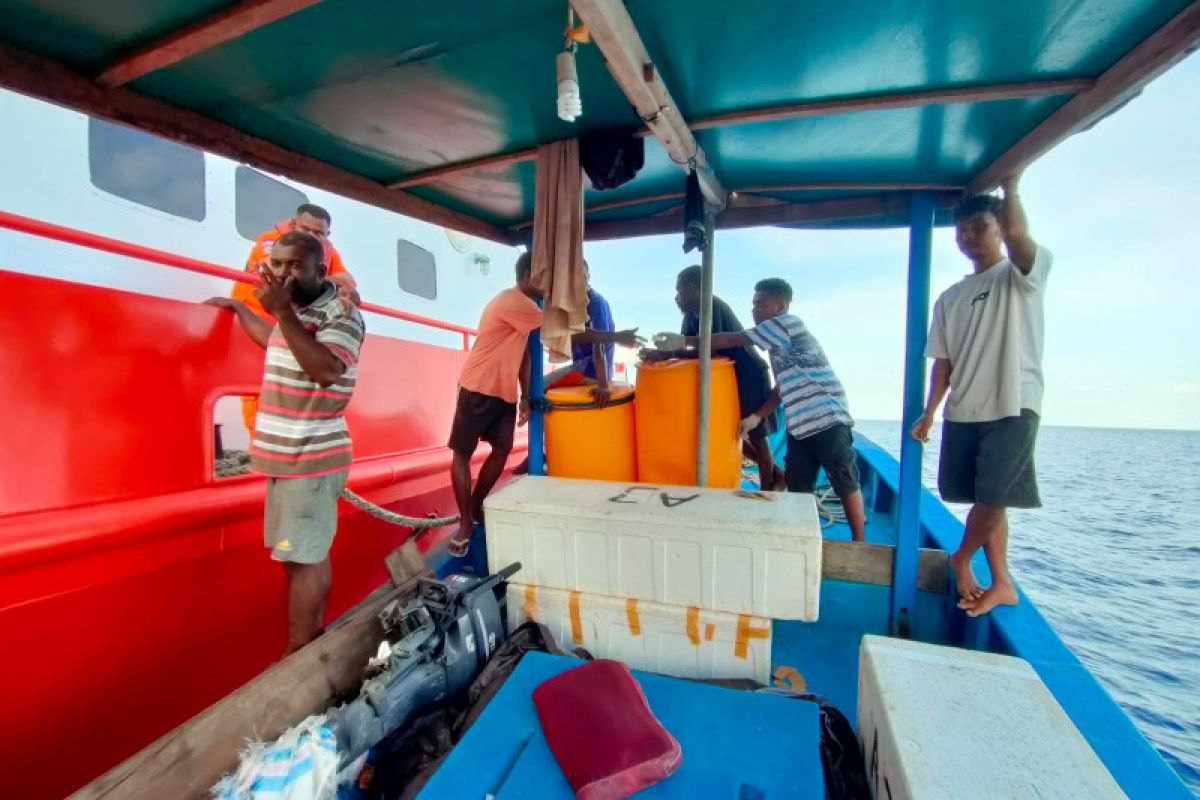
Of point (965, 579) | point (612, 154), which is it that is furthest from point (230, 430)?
point (965, 579)

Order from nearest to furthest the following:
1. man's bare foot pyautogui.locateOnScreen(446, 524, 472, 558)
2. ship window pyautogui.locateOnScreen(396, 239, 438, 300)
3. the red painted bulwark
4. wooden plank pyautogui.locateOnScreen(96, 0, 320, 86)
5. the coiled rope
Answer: wooden plank pyautogui.locateOnScreen(96, 0, 320, 86) → the red painted bulwark → the coiled rope → man's bare foot pyautogui.locateOnScreen(446, 524, 472, 558) → ship window pyautogui.locateOnScreen(396, 239, 438, 300)

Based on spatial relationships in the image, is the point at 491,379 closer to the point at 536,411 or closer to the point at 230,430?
the point at 536,411

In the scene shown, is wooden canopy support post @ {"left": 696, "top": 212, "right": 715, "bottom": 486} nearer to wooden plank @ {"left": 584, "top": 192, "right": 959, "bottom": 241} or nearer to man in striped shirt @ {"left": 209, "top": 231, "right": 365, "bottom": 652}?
wooden plank @ {"left": 584, "top": 192, "right": 959, "bottom": 241}

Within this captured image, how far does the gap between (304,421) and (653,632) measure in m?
Answer: 1.62

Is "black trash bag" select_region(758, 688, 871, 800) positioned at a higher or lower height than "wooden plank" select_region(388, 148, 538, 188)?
lower

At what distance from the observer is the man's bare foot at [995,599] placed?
210cm

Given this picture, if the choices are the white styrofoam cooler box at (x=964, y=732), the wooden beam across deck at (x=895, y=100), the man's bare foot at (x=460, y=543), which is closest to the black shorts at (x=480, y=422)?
the man's bare foot at (x=460, y=543)

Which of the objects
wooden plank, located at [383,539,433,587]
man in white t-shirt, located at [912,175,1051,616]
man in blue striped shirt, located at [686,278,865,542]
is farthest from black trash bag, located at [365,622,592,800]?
man in blue striped shirt, located at [686,278,865,542]

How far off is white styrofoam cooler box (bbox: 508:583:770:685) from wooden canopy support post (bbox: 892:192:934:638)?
1.00 metres

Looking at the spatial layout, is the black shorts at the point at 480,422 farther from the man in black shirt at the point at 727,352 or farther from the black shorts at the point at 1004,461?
the black shorts at the point at 1004,461

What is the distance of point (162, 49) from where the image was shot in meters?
1.67

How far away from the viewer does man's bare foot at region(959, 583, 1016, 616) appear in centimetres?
210

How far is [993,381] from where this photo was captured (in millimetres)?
2156

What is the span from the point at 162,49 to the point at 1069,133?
3088mm
